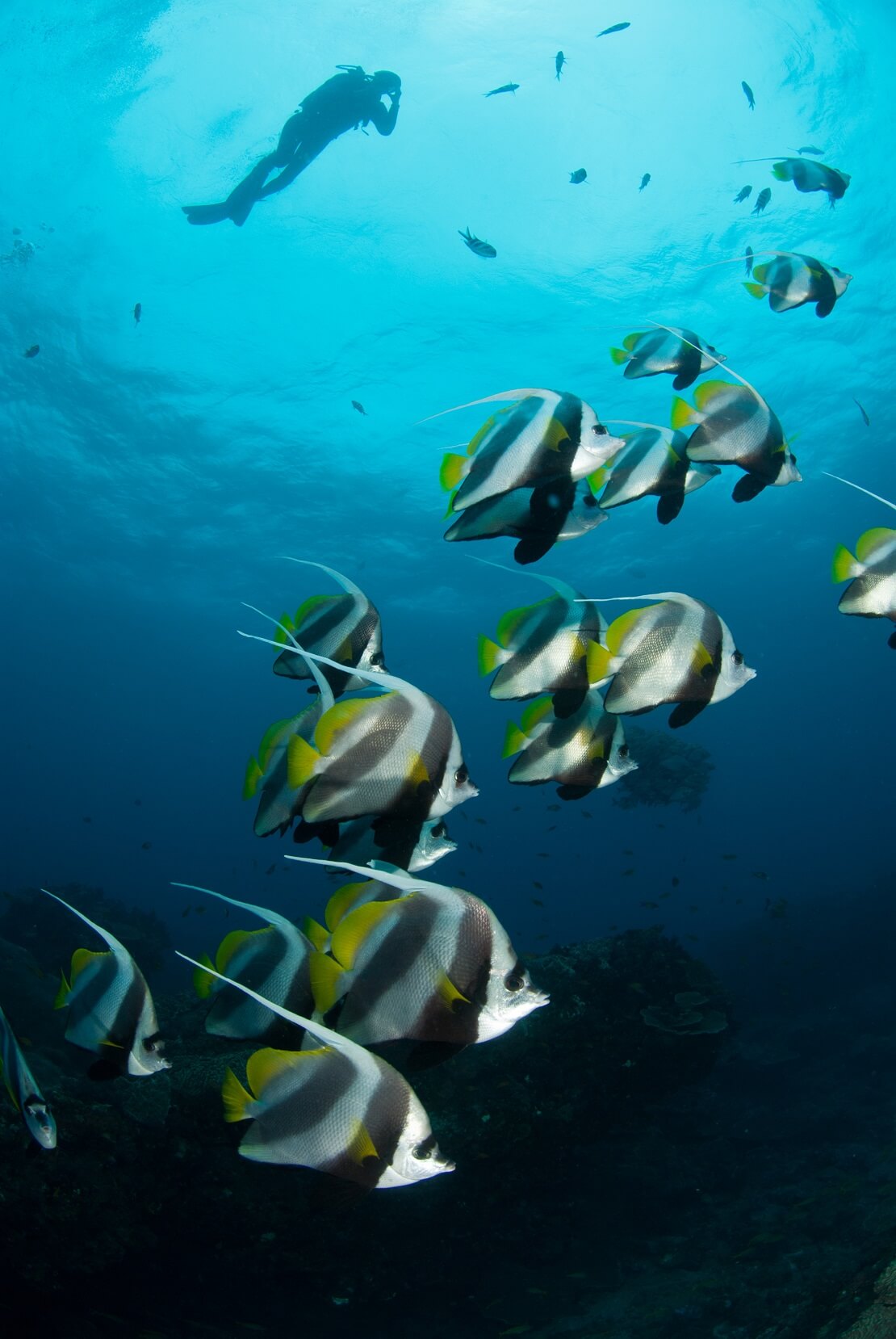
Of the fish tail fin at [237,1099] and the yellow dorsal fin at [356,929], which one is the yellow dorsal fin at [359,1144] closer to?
the fish tail fin at [237,1099]

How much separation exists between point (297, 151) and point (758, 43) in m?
11.7

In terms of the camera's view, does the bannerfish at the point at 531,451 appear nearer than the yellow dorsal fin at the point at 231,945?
Yes

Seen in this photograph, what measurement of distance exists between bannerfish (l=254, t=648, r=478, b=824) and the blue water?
901 centimetres

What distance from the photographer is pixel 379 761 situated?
197cm

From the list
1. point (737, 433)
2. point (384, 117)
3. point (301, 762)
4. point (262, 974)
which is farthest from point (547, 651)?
point (384, 117)

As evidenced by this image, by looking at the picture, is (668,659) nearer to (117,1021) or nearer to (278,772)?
(278,772)

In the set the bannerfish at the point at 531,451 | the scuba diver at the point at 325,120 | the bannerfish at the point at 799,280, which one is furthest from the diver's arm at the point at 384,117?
the bannerfish at the point at 531,451

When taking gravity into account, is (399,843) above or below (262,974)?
above

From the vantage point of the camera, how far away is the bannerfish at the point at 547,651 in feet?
8.45

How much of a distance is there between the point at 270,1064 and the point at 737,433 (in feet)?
9.10

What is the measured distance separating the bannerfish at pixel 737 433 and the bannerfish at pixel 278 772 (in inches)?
70.7

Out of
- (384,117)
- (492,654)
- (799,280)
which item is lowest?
(492,654)

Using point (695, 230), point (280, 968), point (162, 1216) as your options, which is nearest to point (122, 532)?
point (695, 230)

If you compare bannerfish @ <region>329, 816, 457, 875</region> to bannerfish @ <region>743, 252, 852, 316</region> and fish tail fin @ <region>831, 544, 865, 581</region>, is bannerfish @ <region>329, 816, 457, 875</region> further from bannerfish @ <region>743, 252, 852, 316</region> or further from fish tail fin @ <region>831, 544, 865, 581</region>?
bannerfish @ <region>743, 252, 852, 316</region>
